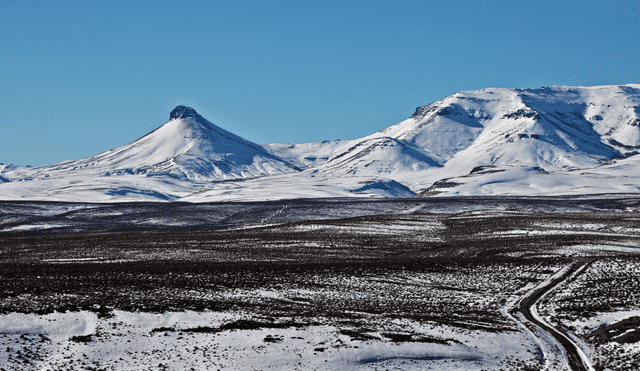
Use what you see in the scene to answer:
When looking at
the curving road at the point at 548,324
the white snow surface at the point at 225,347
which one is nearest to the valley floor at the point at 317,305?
the white snow surface at the point at 225,347

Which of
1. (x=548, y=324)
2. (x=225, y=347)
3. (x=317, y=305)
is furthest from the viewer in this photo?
(x=317, y=305)

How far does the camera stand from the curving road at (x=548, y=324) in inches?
1057

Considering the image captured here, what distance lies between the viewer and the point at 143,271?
4450cm

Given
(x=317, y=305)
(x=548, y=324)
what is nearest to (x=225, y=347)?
(x=317, y=305)

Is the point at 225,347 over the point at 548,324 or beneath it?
over

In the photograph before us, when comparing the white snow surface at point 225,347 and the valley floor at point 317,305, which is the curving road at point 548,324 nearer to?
the valley floor at point 317,305

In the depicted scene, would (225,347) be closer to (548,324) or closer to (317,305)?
→ (317,305)

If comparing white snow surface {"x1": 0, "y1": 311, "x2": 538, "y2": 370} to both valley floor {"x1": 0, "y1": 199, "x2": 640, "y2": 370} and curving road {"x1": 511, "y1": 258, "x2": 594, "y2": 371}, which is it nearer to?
valley floor {"x1": 0, "y1": 199, "x2": 640, "y2": 370}

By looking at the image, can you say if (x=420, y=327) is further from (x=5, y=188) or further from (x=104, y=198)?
(x=5, y=188)

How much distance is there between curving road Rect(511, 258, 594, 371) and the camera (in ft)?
88.1

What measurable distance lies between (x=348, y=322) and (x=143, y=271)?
18.9 m

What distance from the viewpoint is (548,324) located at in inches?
1272

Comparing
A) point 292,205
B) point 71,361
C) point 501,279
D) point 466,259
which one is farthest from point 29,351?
point 292,205

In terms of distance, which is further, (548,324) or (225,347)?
(548,324)
